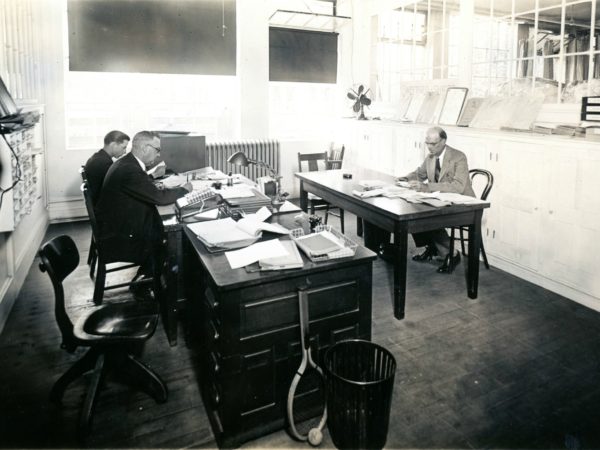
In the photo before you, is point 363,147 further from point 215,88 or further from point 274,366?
point 274,366

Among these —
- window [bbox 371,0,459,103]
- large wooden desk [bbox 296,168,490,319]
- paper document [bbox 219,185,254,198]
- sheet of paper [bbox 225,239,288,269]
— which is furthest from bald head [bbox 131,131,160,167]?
window [bbox 371,0,459,103]

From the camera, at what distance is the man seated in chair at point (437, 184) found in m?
4.05

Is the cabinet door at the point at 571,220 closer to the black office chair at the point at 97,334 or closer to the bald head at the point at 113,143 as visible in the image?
the black office chair at the point at 97,334

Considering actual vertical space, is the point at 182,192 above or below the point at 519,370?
above

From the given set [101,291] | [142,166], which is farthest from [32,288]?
[142,166]

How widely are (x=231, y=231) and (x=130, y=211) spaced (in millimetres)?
1065

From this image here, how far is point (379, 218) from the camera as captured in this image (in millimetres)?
3439

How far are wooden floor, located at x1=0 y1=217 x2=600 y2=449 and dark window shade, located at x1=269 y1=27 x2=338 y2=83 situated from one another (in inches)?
175

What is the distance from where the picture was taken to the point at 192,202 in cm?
329

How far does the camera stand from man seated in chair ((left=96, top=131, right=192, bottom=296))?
3162mm

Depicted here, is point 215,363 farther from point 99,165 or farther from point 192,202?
point 99,165

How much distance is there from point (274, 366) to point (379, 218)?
1.63 m

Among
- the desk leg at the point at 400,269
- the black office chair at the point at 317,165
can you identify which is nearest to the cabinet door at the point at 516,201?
the desk leg at the point at 400,269

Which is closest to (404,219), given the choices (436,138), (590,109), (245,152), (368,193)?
(368,193)
